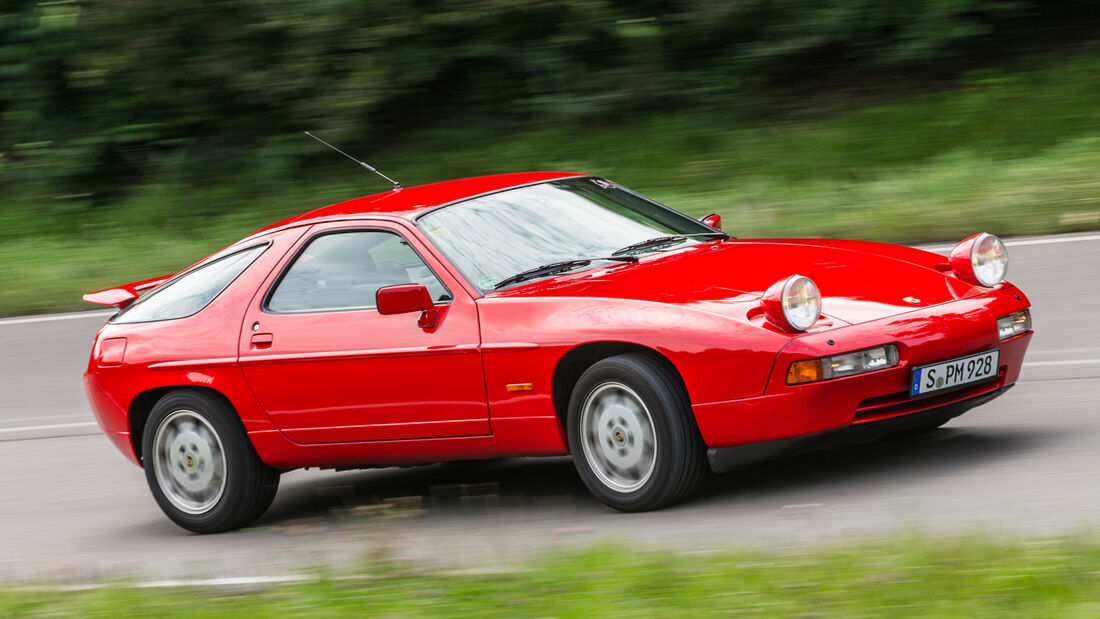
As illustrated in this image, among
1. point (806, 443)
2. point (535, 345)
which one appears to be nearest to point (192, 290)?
point (535, 345)

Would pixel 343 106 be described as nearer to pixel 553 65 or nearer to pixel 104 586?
pixel 553 65

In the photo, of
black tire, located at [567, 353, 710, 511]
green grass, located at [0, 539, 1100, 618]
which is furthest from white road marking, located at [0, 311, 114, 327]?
black tire, located at [567, 353, 710, 511]

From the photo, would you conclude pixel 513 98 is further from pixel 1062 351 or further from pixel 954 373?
pixel 954 373

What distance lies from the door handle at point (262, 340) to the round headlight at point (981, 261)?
9.70 ft

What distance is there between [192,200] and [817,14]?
24.8 feet

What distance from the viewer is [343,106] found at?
53.7 ft

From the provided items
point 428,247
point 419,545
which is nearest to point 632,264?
point 428,247

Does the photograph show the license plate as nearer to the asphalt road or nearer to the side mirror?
the asphalt road

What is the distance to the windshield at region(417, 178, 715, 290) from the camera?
240 inches

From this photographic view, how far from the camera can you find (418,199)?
6543 mm

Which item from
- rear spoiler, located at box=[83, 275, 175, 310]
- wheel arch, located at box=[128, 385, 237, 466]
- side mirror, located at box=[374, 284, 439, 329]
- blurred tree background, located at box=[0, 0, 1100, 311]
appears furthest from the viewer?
blurred tree background, located at box=[0, 0, 1100, 311]

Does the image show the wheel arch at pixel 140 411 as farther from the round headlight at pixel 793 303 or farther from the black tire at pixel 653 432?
the round headlight at pixel 793 303

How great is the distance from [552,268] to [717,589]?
2.16 m

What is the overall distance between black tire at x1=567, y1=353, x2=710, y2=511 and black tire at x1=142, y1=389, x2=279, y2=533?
1773mm
